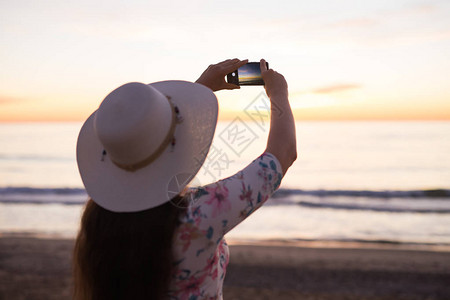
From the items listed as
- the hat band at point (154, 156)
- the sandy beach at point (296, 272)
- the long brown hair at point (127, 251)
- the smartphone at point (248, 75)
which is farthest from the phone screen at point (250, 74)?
the sandy beach at point (296, 272)

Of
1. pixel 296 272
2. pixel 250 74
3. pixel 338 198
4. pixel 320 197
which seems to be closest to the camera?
pixel 250 74

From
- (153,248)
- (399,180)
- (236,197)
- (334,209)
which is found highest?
(236,197)

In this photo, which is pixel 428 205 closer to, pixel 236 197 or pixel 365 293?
pixel 365 293

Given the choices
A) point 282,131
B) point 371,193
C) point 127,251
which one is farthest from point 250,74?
point 371,193

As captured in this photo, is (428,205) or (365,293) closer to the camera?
(365,293)

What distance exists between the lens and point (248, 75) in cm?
171

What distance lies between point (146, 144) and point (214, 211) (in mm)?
285

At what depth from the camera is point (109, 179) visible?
1.29 meters

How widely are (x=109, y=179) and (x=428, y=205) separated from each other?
13532 millimetres

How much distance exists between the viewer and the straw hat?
119 cm

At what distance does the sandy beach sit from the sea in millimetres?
1094

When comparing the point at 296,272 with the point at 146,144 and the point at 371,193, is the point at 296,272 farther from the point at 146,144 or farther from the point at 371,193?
the point at 371,193

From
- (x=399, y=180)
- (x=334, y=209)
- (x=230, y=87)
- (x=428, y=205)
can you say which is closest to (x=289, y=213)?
(x=334, y=209)

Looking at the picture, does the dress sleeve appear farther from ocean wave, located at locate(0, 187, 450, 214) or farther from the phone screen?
ocean wave, located at locate(0, 187, 450, 214)
